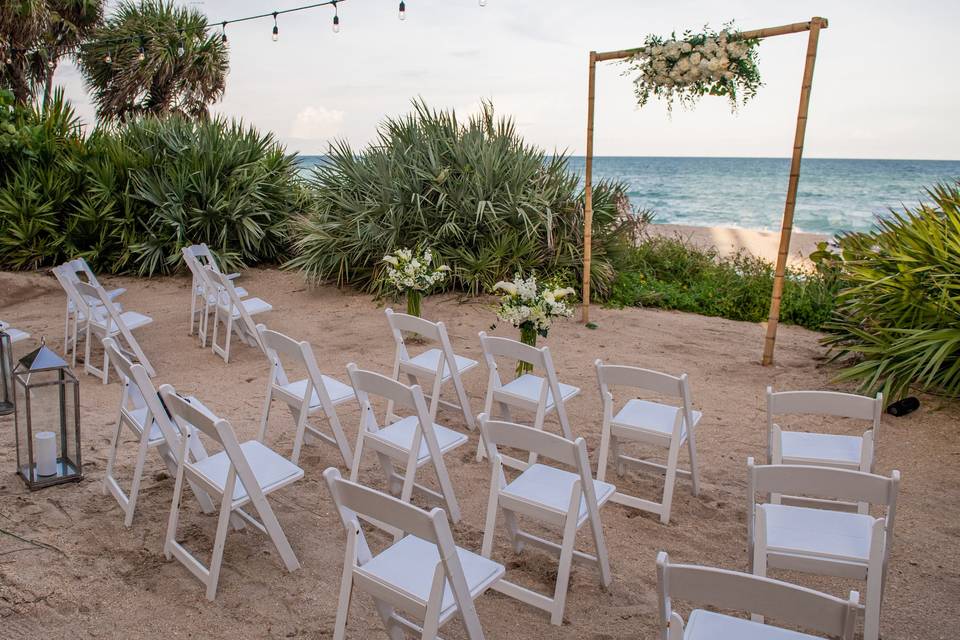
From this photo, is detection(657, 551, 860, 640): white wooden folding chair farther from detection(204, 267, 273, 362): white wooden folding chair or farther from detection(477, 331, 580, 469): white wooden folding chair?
detection(204, 267, 273, 362): white wooden folding chair

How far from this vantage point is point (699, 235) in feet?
64.0

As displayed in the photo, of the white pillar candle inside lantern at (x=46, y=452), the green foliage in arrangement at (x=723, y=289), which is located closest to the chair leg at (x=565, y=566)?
the white pillar candle inside lantern at (x=46, y=452)

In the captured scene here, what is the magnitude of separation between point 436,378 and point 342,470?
84 centimetres

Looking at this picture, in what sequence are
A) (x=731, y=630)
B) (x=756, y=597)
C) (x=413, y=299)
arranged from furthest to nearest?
(x=413, y=299), (x=731, y=630), (x=756, y=597)

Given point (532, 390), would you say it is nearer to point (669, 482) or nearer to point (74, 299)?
point (669, 482)

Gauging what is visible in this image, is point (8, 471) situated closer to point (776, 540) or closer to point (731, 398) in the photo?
point (776, 540)

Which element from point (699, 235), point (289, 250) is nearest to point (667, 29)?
point (289, 250)

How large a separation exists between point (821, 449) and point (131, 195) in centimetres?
949

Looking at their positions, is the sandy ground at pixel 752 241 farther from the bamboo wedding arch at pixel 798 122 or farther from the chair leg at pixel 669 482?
the chair leg at pixel 669 482

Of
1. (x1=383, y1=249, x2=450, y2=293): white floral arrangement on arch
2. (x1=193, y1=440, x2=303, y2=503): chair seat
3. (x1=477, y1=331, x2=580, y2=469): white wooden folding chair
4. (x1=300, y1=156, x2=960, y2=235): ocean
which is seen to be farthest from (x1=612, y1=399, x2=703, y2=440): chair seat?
(x1=300, y1=156, x2=960, y2=235): ocean

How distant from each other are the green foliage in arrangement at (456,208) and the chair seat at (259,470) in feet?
17.3

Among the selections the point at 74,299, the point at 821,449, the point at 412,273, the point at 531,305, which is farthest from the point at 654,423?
the point at 74,299

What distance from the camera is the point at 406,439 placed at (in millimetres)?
3463

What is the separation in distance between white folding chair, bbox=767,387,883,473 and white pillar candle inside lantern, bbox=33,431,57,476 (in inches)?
145
